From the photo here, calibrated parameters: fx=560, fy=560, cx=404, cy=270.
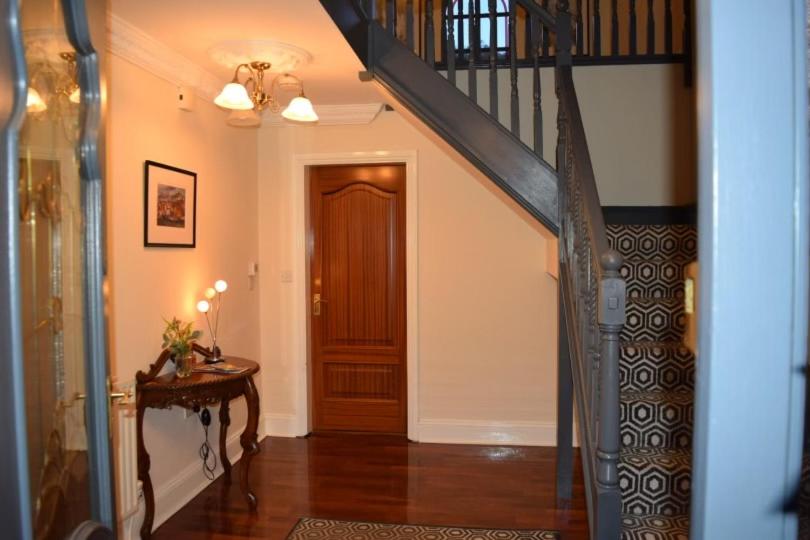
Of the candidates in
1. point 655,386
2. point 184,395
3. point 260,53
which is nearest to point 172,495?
point 184,395

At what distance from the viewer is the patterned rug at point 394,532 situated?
2.84 metres

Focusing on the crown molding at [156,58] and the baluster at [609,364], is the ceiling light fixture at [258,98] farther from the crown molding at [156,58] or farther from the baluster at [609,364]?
the baluster at [609,364]

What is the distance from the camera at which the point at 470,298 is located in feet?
13.8

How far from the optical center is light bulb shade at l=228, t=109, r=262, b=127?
130 inches

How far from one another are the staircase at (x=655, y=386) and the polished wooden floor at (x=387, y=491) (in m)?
1.06

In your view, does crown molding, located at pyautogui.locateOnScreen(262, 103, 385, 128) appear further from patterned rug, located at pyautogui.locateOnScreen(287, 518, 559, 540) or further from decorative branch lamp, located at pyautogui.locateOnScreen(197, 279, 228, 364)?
patterned rug, located at pyautogui.locateOnScreen(287, 518, 559, 540)

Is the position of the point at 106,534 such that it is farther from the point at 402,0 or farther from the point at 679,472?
the point at 402,0

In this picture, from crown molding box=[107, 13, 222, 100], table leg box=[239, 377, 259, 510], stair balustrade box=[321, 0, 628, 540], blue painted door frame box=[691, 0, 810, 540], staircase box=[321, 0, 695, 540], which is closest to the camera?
blue painted door frame box=[691, 0, 810, 540]

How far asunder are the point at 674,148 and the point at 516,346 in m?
1.78

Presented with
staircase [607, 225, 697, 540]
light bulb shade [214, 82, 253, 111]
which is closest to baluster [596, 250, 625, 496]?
staircase [607, 225, 697, 540]

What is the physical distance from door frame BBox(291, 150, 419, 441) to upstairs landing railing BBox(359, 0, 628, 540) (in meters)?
1.09

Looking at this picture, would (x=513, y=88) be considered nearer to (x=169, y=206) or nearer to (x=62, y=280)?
(x=169, y=206)

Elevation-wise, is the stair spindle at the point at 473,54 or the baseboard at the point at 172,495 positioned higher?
the stair spindle at the point at 473,54

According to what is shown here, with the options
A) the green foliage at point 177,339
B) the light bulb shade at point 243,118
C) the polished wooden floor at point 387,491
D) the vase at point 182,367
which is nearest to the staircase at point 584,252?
the polished wooden floor at point 387,491
